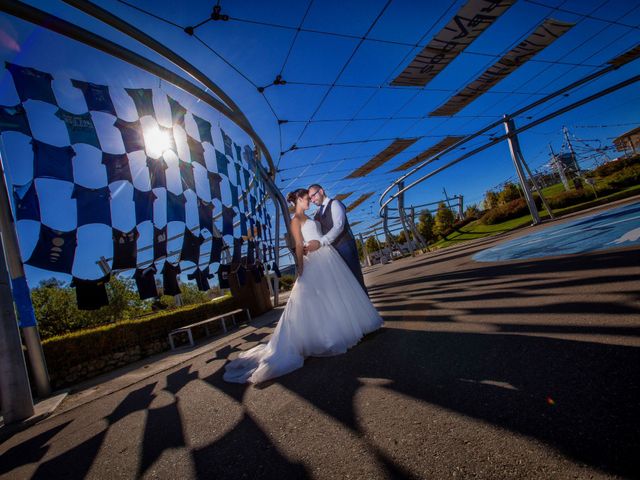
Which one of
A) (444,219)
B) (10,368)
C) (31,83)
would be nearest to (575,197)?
(444,219)

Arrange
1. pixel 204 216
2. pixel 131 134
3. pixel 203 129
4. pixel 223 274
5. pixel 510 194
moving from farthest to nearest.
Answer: pixel 510 194 → pixel 223 274 → pixel 203 129 → pixel 204 216 → pixel 131 134

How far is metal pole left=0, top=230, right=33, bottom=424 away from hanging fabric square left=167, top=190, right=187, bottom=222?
2.74 metres

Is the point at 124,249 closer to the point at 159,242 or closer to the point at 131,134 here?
the point at 159,242

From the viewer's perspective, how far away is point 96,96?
188 inches

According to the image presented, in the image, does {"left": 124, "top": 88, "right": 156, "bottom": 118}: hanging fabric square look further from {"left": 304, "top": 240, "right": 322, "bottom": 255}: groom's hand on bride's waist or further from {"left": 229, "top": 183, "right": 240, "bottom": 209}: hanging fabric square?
{"left": 304, "top": 240, "right": 322, "bottom": 255}: groom's hand on bride's waist

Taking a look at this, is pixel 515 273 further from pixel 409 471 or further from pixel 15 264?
pixel 15 264

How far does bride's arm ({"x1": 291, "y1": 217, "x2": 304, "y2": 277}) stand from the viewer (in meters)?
3.32

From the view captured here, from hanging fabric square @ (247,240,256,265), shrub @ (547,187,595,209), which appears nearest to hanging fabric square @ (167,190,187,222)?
hanging fabric square @ (247,240,256,265)

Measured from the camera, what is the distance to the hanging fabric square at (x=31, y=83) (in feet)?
13.4

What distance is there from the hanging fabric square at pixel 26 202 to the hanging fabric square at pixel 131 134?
1.71m

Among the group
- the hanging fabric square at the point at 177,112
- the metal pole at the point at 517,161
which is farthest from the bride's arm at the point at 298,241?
the metal pole at the point at 517,161

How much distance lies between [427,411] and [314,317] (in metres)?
1.73

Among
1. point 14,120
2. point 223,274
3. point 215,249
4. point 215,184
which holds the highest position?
point 14,120

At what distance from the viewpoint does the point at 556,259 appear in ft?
15.5
